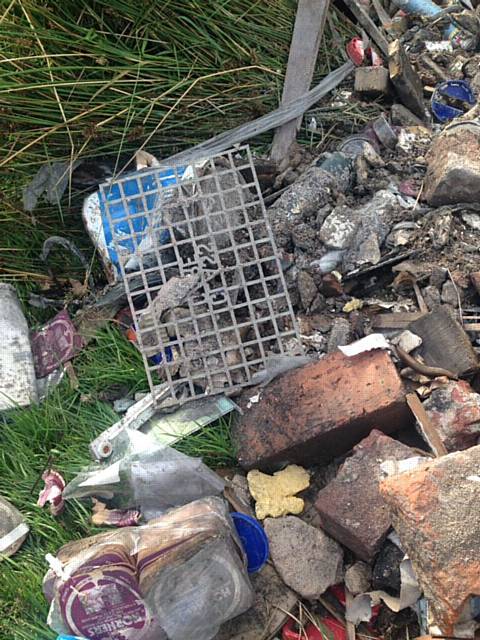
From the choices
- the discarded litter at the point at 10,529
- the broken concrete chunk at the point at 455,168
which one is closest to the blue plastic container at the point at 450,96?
the broken concrete chunk at the point at 455,168

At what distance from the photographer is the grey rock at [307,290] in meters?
3.20

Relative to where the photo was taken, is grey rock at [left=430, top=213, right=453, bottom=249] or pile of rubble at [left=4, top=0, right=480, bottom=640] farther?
grey rock at [left=430, top=213, right=453, bottom=249]

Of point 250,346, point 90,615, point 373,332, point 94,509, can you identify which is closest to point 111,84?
point 250,346

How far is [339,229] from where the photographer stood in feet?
10.7

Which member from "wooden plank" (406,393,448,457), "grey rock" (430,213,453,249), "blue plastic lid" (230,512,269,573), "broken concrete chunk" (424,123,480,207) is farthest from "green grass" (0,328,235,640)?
"broken concrete chunk" (424,123,480,207)

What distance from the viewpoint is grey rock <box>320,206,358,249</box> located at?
325 centimetres

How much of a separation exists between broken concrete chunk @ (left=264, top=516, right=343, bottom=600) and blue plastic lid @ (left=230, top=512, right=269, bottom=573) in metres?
0.05

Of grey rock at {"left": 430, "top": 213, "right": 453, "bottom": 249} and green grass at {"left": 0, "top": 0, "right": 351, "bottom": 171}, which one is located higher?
green grass at {"left": 0, "top": 0, "right": 351, "bottom": 171}

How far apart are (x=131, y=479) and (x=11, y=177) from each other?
1756 mm

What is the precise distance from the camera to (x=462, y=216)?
325 centimetres

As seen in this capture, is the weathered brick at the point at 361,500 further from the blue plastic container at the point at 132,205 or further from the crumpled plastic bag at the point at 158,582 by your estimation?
the blue plastic container at the point at 132,205

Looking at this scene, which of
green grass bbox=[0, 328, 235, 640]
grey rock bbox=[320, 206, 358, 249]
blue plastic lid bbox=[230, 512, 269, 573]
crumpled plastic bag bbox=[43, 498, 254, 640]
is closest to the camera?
crumpled plastic bag bbox=[43, 498, 254, 640]

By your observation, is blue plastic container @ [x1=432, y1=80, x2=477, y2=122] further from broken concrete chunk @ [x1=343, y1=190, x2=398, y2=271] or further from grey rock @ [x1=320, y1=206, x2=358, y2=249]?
grey rock @ [x1=320, y1=206, x2=358, y2=249]

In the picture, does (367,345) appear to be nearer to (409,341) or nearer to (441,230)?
(409,341)
